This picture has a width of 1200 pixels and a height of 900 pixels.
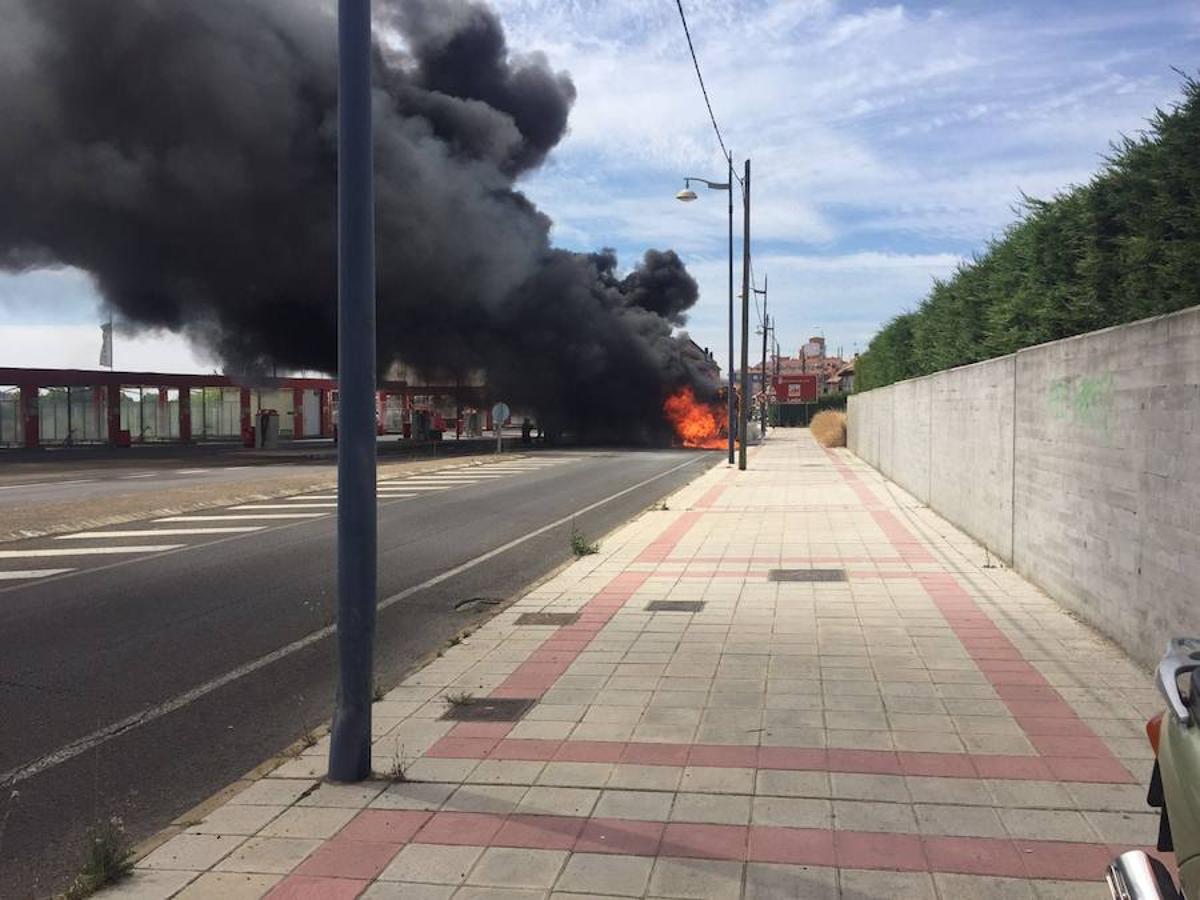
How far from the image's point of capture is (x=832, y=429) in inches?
1574

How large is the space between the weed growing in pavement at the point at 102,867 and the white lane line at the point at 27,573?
734 cm

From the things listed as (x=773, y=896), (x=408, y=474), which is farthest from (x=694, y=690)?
(x=408, y=474)

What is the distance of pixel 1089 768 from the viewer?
13.4 feet

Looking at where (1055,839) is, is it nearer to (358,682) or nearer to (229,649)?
(358,682)

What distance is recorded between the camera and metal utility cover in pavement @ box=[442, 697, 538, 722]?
494 cm

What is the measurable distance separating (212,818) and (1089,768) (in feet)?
11.3

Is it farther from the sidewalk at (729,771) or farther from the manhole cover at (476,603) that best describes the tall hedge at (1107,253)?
the manhole cover at (476,603)

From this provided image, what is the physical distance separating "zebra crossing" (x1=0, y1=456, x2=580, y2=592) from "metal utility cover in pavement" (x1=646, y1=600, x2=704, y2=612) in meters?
3.20

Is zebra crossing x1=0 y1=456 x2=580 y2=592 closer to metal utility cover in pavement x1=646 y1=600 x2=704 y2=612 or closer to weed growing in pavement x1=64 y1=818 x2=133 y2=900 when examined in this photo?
metal utility cover in pavement x1=646 y1=600 x2=704 y2=612

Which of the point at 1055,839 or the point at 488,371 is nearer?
the point at 1055,839

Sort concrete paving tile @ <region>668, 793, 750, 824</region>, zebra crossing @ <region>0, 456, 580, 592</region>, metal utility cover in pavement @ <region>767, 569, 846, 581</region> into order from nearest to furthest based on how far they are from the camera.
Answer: concrete paving tile @ <region>668, 793, 750, 824</region> → metal utility cover in pavement @ <region>767, 569, 846, 581</region> → zebra crossing @ <region>0, 456, 580, 592</region>

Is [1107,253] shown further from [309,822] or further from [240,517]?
[240,517]

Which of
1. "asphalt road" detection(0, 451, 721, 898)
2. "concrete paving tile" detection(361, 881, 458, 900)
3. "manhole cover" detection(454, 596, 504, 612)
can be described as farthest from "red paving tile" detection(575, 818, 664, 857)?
"manhole cover" detection(454, 596, 504, 612)

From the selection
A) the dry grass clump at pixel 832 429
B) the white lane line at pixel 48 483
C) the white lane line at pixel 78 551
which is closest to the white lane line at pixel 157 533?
the white lane line at pixel 78 551
